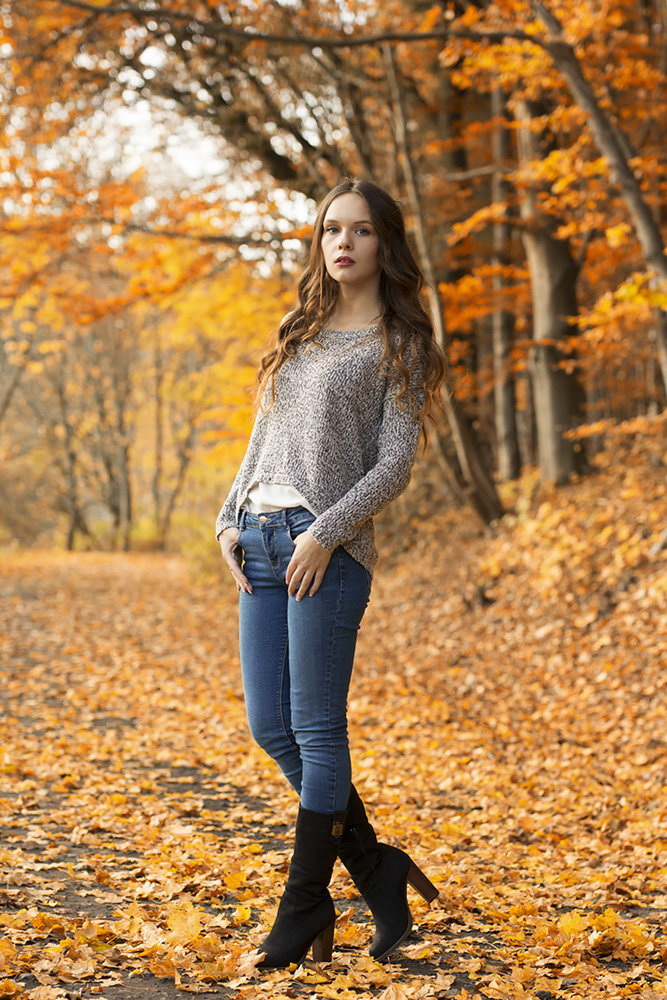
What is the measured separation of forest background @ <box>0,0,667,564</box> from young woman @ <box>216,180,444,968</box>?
4.89 m

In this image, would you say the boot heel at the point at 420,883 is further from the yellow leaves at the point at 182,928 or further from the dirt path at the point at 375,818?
the yellow leaves at the point at 182,928

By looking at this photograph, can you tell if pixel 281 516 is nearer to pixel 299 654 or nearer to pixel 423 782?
pixel 299 654

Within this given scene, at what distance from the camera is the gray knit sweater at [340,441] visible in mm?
2330

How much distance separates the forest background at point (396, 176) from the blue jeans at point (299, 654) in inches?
210

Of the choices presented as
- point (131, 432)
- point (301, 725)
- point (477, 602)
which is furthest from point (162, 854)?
point (131, 432)

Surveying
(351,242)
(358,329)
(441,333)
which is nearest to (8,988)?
(358,329)

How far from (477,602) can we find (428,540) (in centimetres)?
262

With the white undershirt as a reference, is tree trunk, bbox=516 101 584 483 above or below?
above

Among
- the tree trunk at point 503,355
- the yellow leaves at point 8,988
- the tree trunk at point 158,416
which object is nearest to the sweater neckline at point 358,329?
the yellow leaves at point 8,988

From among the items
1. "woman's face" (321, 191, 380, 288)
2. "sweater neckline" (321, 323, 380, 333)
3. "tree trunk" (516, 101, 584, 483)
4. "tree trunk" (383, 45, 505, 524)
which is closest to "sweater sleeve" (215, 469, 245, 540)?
"sweater neckline" (321, 323, 380, 333)

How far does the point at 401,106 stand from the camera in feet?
28.2

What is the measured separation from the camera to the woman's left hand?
229 cm

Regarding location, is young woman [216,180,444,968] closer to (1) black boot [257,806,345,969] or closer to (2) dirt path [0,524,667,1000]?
(1) black boot [257,806,345,969]

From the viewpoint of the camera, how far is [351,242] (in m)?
2.50
